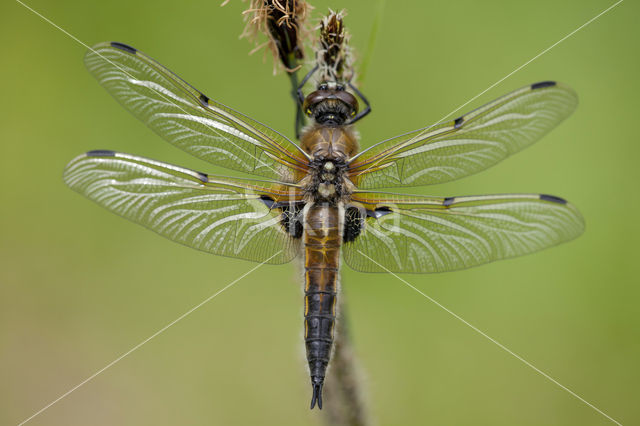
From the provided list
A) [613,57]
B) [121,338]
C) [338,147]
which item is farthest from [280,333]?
[613,57]

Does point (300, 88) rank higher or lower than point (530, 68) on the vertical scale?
lower

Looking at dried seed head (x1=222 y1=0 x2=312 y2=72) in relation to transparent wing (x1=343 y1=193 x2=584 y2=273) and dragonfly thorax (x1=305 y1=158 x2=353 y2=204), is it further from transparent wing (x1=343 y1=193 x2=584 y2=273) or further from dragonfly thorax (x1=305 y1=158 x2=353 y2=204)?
transparent wing (x1=343 y1=193 x2=584 y2=273)

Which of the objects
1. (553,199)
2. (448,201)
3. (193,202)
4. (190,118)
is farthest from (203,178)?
(553,199)

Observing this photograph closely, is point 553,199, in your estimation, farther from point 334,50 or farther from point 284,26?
point 284,26

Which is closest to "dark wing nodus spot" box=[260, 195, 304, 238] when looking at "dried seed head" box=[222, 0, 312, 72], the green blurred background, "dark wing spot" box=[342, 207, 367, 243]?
"dark wing spot" box=[342, 207, 367, 243]

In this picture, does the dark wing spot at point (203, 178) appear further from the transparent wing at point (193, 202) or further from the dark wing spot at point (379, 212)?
the dark wing spot at point (379, 212)

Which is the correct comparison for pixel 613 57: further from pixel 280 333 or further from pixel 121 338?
pixel 121 338

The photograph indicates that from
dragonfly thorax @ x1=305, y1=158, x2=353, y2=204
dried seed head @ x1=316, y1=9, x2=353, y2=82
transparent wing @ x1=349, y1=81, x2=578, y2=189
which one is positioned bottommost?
dragonfly thorax @ x1=305, y1=158, x2=353, y2=204
